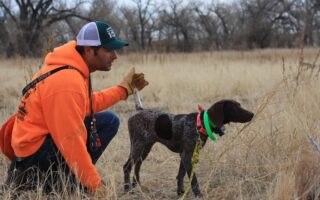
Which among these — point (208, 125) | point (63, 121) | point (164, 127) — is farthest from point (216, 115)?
point (63, 121)

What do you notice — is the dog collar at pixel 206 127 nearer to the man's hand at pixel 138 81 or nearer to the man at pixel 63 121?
the man's hand at pixel 138 81

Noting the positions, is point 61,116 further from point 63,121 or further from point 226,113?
point 226,113

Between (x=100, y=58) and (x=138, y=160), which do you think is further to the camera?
(x=138, y=160)

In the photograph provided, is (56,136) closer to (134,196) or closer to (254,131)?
(134,196)

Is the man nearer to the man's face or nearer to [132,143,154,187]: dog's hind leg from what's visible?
the man's face

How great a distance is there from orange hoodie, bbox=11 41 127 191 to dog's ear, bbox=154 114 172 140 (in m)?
0.65

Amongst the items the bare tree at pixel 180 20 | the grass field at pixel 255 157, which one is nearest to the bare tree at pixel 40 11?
the bare tree at pixel 180 20

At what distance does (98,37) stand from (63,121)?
644 mm

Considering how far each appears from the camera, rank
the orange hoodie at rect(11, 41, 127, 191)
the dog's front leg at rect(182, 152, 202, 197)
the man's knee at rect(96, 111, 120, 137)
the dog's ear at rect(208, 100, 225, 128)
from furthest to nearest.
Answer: the man's knee at rect(96, 111, 120, 137), the dog's front leg at rect(182, 152, 202, 197), the dog's ear at rect(208, 100, 225, 128), the orange hoodie at rect(11, 41, 127, 191)

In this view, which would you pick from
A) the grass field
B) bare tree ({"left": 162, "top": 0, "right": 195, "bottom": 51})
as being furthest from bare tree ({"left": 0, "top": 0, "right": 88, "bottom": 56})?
the grass field

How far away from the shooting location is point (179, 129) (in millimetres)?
3582

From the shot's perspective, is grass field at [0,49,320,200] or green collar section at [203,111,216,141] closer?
grass field at [0,49,320,200]

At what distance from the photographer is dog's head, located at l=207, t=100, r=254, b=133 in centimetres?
337

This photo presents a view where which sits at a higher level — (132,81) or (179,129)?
(132,81)
